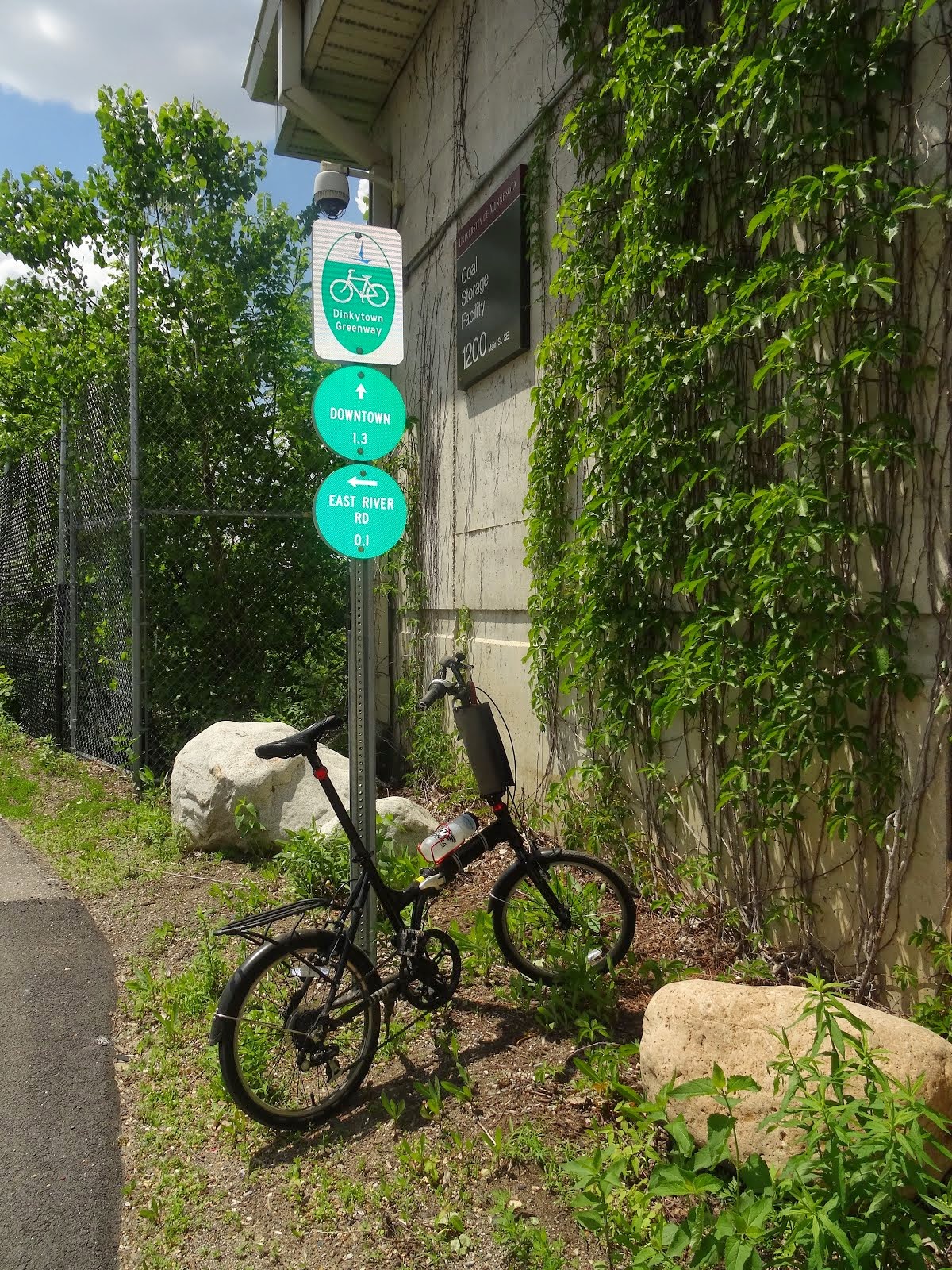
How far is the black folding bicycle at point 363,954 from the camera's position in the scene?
2.80 m

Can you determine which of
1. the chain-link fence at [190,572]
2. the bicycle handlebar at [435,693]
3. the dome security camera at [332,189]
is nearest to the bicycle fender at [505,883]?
the bicycle handlebar at [435,693]

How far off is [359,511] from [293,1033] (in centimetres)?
181

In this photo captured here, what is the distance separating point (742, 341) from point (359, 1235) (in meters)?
3.28

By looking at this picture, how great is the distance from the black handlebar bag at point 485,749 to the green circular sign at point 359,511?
0.72 metres

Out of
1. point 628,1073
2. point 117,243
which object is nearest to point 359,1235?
point 628,1073

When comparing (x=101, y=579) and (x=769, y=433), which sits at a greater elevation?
(x=769, y=433)

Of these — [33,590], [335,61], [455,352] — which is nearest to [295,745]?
[455,352]

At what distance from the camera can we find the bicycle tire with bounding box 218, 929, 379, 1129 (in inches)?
109

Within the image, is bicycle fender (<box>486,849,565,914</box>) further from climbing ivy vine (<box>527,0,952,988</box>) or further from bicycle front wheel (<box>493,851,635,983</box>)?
climbing ivy vine (<box>527,0,952,988</box>)

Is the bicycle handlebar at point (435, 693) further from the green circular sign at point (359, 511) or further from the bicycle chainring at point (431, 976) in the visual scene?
the bicycle chainring at point (431, 976)

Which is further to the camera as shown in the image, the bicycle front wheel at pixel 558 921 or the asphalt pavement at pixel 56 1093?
the bicycle front wheel at pixel 558 921

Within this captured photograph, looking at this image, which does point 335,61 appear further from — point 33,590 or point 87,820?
point 87,820

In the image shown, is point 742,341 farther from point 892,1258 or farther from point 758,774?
point 892,1258

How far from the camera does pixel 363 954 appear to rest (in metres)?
2.94
